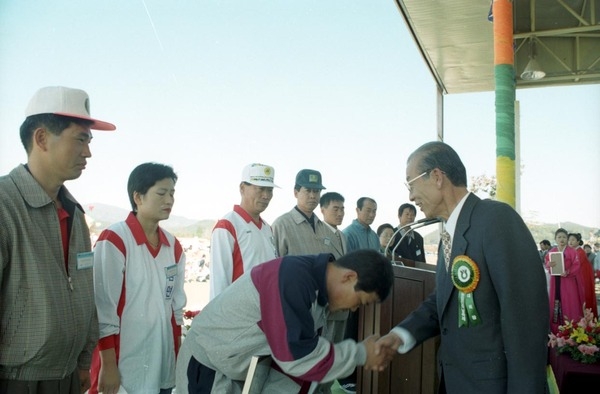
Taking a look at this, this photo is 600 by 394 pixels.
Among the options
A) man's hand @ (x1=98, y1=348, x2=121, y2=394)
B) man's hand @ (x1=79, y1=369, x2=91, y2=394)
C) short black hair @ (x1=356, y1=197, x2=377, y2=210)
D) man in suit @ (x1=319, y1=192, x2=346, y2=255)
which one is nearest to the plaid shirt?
man's hand @ (x1=79, y1=369, x2=91, y2=394)

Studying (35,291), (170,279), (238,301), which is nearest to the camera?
(35,291)

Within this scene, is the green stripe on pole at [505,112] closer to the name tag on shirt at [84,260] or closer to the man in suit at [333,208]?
the man in suit at [333,208]

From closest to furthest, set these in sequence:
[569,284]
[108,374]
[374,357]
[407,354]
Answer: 1. [374,357]
2. [108,374]
3. [407,354]
4. [569,284]

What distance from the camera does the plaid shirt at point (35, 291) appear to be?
4.73 feet

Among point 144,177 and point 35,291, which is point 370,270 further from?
point 144,177

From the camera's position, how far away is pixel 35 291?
1.48 meters

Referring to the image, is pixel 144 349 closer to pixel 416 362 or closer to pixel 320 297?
pixel 320 297

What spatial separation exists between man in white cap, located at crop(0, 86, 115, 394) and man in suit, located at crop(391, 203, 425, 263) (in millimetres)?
3925

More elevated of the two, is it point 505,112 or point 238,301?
point 505,112

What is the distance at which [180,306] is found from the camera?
7.83ft

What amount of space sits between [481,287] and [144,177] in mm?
1624

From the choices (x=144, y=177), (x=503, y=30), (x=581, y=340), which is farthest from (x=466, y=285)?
(x=503, y=30)

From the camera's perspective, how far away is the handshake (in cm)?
187

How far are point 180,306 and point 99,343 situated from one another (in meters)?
0.44
